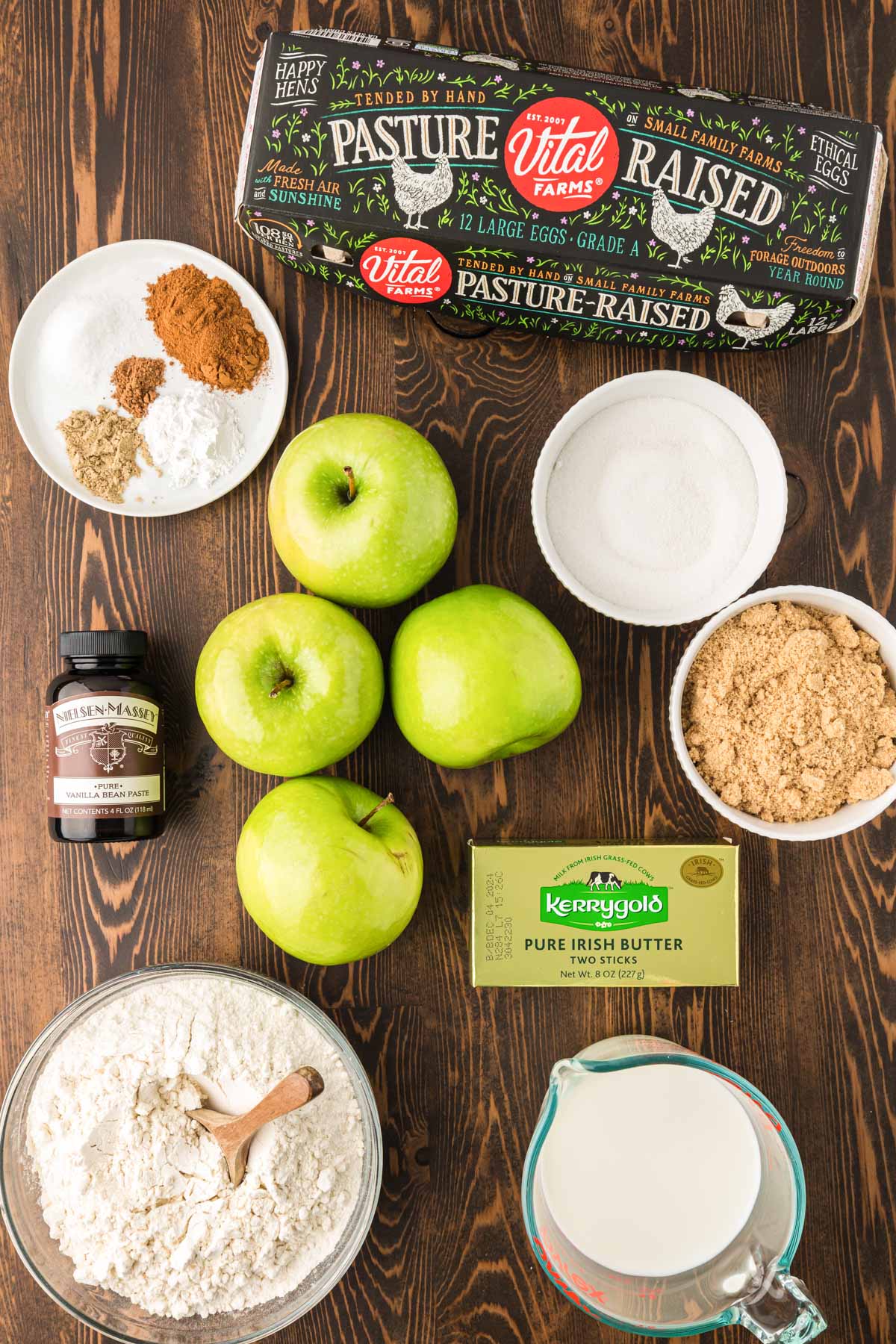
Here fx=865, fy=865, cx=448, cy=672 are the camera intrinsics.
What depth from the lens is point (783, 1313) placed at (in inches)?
31.1

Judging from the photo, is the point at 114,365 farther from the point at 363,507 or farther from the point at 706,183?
the point at 706,183

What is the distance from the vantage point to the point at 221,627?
0.87m

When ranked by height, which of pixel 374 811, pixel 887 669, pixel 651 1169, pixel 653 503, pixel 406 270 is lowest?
pixel 651 1169

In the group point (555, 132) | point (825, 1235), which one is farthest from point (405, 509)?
point (825, 1235)

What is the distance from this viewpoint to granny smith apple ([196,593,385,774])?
822 mm

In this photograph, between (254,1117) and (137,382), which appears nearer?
(254,1117)

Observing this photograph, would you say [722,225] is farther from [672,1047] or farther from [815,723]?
[672,1047]

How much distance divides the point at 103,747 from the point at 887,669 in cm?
81

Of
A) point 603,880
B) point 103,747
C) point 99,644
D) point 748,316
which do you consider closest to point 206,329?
point 99,644

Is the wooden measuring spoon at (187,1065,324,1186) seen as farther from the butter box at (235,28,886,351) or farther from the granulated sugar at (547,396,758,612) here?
the butter box at (235,28,886,351)

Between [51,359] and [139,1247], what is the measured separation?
3.03 ft

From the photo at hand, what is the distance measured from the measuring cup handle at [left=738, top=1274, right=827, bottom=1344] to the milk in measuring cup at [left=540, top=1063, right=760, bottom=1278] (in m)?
0.05

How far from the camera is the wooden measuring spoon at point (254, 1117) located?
82 centimetres

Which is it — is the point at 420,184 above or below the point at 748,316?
above
